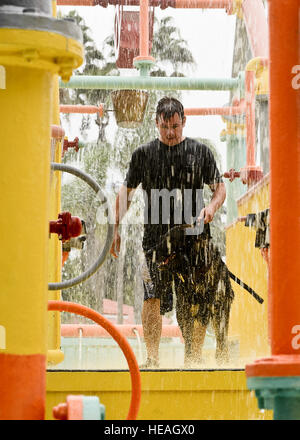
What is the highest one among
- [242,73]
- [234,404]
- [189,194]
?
[242,73]

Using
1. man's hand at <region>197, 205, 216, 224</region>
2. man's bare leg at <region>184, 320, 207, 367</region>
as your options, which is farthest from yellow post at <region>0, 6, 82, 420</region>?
man's bare leg at <region>184, 320, 207, 367</region>

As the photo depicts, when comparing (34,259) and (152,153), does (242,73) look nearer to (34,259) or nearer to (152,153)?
(152,153)

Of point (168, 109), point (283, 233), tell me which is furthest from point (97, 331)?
point (283, 233)

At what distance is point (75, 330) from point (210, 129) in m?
11.0

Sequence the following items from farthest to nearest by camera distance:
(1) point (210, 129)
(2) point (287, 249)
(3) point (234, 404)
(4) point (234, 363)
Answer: (1) point (210, 129) < (4) point (234, 363) < (3) point (234, 404) < (2) point (287, 249)

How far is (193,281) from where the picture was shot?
16.1ft

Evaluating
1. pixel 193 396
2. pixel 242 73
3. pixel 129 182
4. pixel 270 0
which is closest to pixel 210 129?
pixel 242 73

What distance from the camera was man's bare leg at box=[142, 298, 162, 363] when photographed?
4.69 meters

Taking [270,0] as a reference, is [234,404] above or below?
below

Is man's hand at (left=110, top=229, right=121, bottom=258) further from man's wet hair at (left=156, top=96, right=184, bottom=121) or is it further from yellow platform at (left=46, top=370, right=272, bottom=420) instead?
yellow platform at (left=46, top=370, right=272, bottom=420)

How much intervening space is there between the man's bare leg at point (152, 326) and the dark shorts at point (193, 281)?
0.13ft

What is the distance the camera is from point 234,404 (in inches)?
135

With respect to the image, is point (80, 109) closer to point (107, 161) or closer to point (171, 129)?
point (171, 129)

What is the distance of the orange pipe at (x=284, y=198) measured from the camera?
1.91 metres
